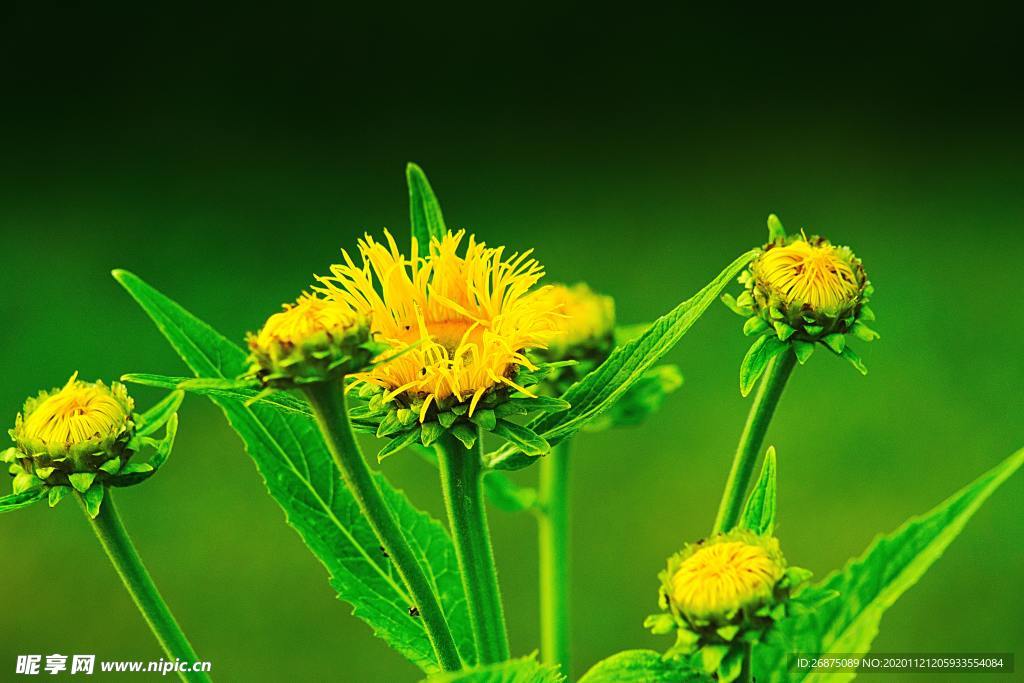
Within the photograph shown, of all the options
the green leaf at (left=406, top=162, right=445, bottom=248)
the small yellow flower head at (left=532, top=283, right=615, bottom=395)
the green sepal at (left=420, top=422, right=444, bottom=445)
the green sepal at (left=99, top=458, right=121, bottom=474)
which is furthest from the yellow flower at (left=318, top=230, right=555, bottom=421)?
the small yellow flower head at (left=532, top=283, right=615, bottom=395)

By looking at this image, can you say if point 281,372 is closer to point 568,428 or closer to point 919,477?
point 568,428

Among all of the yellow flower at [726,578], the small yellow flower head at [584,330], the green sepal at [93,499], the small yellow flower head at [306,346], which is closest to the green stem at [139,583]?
the green sepal at [93,499]

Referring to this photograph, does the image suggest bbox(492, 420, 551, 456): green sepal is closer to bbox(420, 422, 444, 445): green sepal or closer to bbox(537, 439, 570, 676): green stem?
bbox(420, 422, 444, 445): green sepal

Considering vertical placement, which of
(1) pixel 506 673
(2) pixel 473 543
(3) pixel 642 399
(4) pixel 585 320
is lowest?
(1) pixel 506 673

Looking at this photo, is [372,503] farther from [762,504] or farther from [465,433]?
[762,504]

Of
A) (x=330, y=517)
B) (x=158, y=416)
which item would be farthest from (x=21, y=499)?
(x=330, y=517)

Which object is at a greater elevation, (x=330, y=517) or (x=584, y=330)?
(x=584, y=330)

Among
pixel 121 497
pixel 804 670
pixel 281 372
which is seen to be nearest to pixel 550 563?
pixel 804 670
